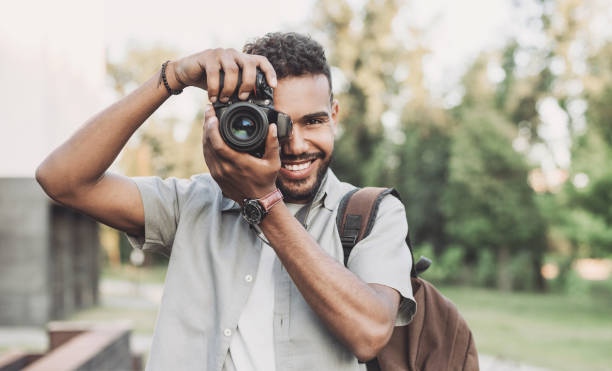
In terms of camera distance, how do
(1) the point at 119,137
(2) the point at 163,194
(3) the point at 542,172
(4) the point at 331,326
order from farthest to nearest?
1. (3) the point at 542,172
2. (2) the point at 163,194
3. (1) the point at 119,137
4. (4) the point at 331,326

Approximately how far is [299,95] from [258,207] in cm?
45

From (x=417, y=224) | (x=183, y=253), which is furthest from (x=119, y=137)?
(x=417, y=224)

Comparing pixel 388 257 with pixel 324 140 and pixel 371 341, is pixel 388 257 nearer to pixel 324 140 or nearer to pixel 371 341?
pixel 371 341

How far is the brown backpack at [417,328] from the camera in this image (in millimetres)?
1758

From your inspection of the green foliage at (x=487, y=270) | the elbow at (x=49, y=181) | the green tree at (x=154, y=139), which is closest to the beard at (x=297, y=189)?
the elbow at (x=49, y=181)

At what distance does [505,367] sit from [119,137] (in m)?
7.50

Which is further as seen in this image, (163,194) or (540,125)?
(540,125)

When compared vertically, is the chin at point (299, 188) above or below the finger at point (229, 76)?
below

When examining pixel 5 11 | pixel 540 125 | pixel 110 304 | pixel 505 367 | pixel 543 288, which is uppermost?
pixel 5 11

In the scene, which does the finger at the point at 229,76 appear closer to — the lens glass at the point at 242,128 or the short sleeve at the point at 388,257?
the lens glass at the point at 242,128

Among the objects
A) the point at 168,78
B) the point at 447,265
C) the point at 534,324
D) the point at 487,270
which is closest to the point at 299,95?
the point at 168,78

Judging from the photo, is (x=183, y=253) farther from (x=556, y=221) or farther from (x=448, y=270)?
(x=448, y=270)

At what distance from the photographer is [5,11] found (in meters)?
9.94

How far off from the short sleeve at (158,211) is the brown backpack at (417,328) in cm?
48
